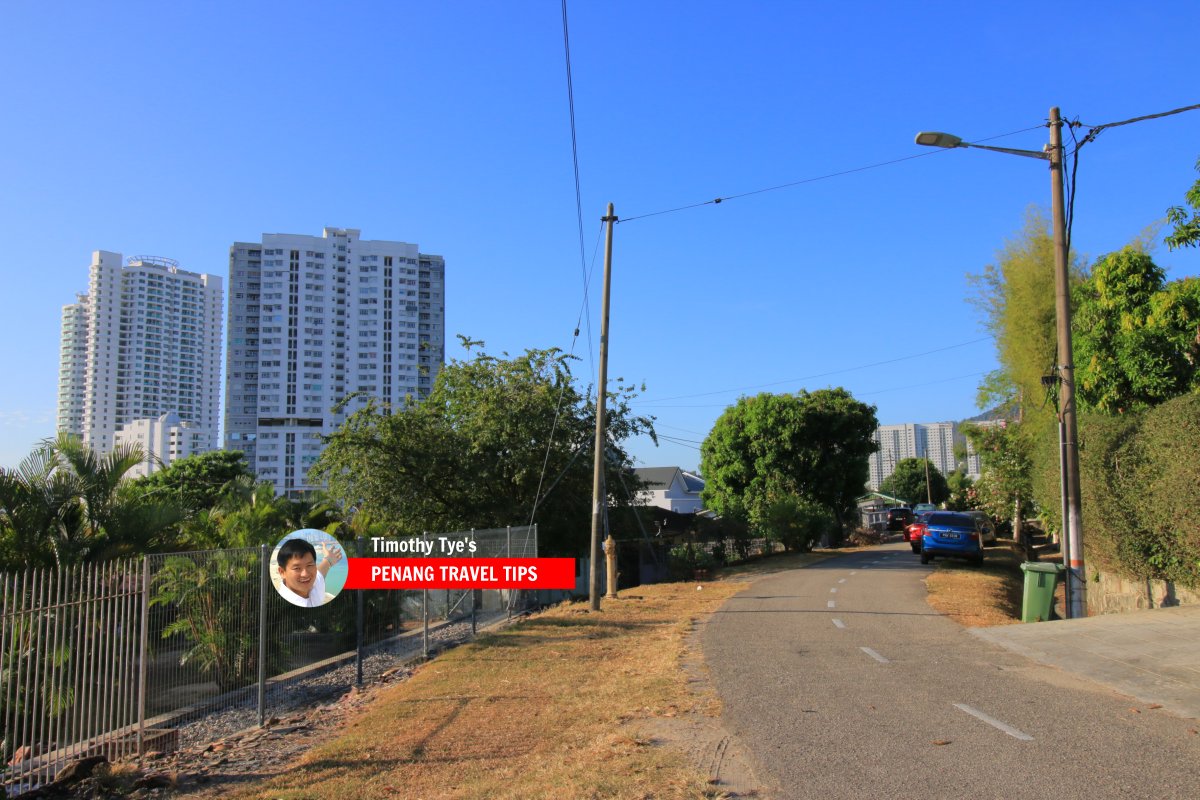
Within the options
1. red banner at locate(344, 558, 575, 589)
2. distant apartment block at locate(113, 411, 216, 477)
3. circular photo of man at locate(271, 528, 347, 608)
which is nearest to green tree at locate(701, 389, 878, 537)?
red banner at locate(344, 558, 575, 589)

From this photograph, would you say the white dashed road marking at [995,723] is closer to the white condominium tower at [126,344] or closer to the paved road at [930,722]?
the paved road at [930,722]

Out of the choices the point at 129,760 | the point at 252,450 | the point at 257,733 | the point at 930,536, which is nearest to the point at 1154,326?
the point at 930,536

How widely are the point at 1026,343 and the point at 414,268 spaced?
134408mm

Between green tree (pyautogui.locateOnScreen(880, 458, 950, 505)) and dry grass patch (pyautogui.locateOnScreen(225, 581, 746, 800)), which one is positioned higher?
green tree (pyautogui.locateOnScreen(880, 458, 950, 505))

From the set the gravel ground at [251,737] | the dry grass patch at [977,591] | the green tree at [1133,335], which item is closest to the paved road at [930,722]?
the dry grass patch at [977,591]

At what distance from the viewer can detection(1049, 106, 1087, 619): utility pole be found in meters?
14.6

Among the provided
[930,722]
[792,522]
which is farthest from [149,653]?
[792,522]

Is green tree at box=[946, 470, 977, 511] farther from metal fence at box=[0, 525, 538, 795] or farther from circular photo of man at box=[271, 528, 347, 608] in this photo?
metal fence at box=[0, 525, 538, 795]

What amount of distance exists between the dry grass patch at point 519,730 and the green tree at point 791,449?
32569mm

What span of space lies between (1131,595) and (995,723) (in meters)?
11.6

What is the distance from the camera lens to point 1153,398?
17.5 metres

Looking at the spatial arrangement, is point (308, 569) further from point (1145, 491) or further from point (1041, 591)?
point (1145, 491)

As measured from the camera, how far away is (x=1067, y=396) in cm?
1480

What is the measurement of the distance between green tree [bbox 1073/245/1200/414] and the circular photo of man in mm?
15081
